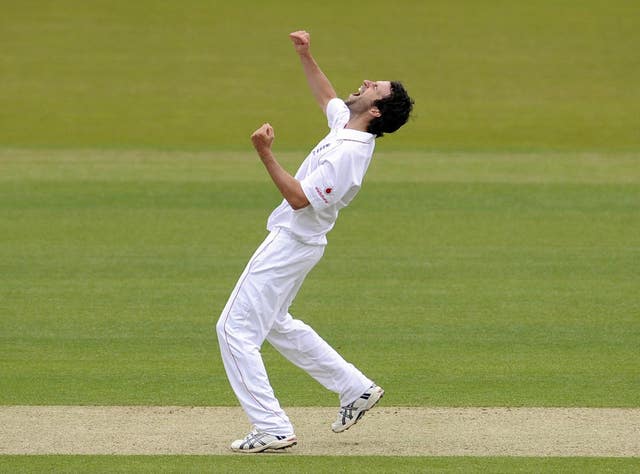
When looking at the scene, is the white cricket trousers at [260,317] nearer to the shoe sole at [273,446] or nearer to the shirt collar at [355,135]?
the shoe sole at [273,446]

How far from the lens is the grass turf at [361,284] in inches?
326

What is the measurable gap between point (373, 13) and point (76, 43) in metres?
7.80

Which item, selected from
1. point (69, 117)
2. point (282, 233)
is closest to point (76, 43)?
point (69, 117)

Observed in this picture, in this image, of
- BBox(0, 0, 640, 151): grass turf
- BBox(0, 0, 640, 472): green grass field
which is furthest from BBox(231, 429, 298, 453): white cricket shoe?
BBox(0, 0, 640, 151): grass turf

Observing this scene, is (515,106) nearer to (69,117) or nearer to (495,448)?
(69,117)

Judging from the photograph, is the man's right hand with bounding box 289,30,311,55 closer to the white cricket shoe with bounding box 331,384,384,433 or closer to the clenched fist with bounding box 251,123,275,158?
the clenched fist with bounding box 251,123,275,158

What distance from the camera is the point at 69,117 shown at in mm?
26766

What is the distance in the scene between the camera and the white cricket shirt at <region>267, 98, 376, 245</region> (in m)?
6.43

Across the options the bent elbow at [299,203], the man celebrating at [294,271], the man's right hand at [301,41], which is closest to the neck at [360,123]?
the man celebrating at [294,271]

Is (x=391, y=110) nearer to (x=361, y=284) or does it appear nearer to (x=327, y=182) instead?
(x=327, y=182)

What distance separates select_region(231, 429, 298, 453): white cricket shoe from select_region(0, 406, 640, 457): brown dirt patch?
0.07 meters

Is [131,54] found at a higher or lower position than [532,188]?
higher

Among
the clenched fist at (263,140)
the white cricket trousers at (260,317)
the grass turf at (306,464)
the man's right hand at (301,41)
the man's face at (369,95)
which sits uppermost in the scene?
the man's right hand at (301,41)

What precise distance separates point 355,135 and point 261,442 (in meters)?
1.71
